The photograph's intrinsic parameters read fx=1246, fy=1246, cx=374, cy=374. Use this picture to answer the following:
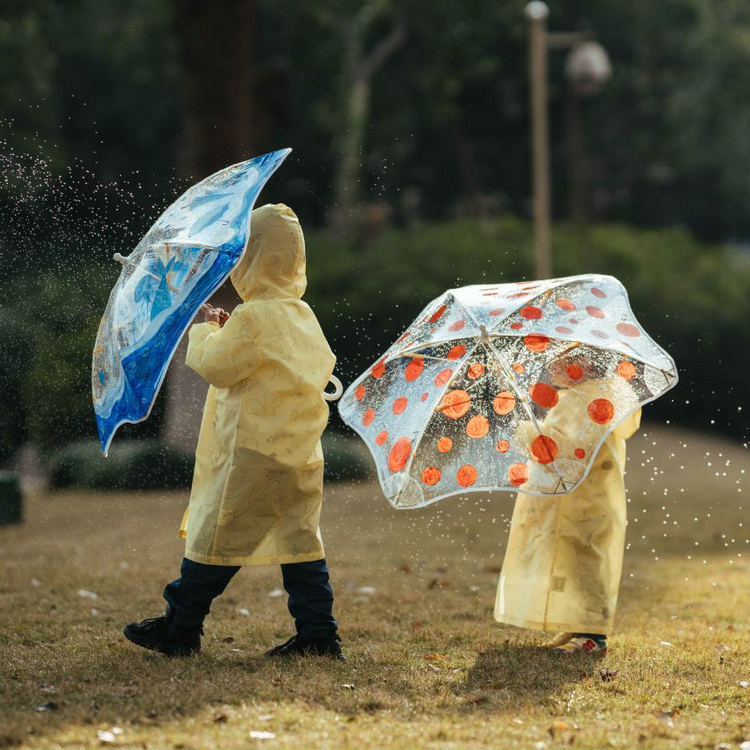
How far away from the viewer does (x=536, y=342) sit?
525 centimetres

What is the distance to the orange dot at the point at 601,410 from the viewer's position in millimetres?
5141

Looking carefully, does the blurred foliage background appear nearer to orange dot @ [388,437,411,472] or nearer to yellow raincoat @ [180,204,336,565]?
yellow raincoat @ [180,204,336,565]

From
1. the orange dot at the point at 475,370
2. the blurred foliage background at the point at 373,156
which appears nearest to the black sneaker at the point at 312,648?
the orange dot at the point at 475,370

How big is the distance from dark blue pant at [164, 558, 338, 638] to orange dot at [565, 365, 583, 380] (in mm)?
1308

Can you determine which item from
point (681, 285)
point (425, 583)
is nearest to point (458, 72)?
point (681, 285)

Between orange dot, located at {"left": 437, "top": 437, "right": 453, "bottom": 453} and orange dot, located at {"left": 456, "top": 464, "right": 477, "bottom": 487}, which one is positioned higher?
orange dot, located at {"left": 437, "top": 437, "right": 453, "bottom": 453}

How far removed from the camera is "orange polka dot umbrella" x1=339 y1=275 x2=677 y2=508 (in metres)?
5.09

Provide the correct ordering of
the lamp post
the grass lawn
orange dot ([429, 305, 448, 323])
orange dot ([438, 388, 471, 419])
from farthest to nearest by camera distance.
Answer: the lamp post → orange dot ([429, 305, 448, 323]) → orange dot ([438, 388, 471, 419]) → the grass lawn

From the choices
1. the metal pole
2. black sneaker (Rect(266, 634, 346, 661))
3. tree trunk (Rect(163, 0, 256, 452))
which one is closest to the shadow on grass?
black sneaker (Rect(266, 634, 346, 661))

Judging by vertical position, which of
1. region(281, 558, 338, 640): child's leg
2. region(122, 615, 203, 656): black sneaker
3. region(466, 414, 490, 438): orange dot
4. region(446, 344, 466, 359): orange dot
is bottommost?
region(122, 615, 203, 656): black sneaker

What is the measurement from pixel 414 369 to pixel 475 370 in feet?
0.90

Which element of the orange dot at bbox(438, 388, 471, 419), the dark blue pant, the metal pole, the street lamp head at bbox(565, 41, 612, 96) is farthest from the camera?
the street lamp head at bbox(565, 41, 612, 96)

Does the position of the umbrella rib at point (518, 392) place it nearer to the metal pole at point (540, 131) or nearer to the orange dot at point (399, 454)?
the orange dot at point (399, 454)

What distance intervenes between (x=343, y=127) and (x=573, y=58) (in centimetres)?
920
